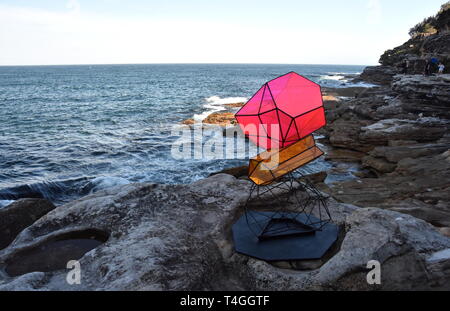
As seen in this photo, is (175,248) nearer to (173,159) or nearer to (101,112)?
(173,159)

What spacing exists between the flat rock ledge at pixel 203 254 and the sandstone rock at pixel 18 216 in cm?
98

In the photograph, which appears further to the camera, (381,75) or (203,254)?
(381,75)

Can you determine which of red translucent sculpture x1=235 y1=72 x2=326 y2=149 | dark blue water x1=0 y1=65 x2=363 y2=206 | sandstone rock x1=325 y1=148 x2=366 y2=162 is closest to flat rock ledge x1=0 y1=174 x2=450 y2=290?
red translucent sculpture x1=235 y1=72 x2=326 y2=149

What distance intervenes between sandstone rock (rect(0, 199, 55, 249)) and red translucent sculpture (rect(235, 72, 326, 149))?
5.18 meters

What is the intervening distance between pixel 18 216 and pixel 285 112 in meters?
5.89

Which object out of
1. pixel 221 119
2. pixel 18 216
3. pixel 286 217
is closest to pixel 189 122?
pixel 221 119

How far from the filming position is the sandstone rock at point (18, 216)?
6.10m

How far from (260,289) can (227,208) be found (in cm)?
223

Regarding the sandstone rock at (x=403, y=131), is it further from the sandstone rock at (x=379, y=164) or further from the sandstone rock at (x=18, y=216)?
the sandstone rock at (x=18, y=216)

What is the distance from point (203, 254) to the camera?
4.66 meters

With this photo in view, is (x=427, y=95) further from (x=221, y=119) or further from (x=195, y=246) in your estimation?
(x=195, y=246)

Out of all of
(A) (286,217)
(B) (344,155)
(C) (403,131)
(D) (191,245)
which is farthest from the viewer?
(B) (344,155)
